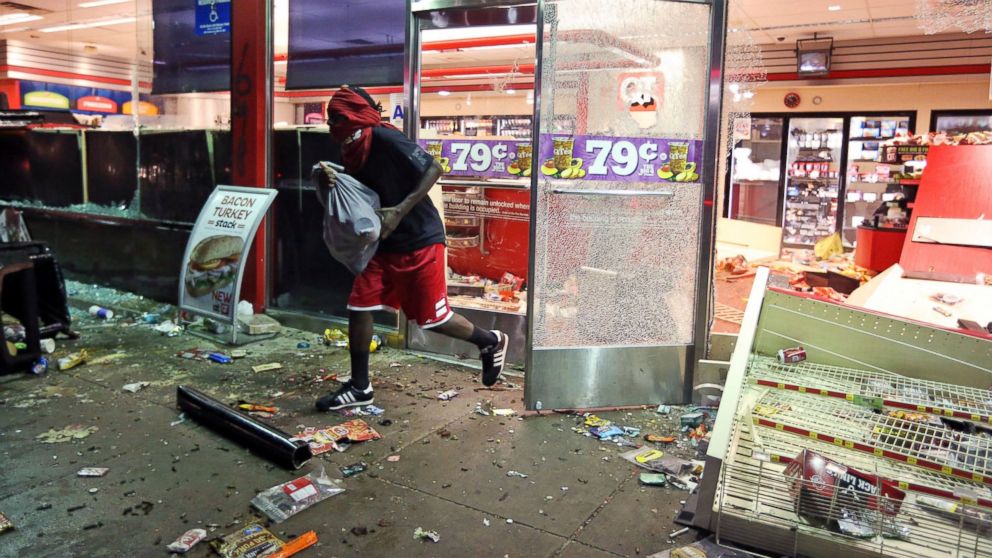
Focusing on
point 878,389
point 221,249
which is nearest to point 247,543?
point 878,389

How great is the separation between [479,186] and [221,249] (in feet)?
6.38

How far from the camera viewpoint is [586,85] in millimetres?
3861

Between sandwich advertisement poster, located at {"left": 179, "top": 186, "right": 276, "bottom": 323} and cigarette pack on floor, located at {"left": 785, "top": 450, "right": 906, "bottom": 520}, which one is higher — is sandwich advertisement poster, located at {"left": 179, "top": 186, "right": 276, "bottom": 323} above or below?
above

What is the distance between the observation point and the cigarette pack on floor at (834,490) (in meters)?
2.33

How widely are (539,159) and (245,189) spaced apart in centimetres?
262

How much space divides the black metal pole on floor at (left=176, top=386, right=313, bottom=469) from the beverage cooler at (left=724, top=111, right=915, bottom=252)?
10520 millimetres

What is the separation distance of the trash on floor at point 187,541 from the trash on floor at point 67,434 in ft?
4.19

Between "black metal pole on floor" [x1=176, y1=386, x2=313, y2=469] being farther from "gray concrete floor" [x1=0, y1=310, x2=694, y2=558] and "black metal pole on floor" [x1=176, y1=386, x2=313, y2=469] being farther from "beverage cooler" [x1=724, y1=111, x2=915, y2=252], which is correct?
"beverage cooler" [x1=724, y1=111, x2=915, y2=252]

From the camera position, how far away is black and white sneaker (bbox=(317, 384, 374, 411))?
3941mm

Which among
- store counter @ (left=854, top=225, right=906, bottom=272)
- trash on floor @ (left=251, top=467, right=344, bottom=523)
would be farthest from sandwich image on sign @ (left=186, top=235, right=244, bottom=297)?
store counter @ (left=854, top=225, right=906, bottom=272)

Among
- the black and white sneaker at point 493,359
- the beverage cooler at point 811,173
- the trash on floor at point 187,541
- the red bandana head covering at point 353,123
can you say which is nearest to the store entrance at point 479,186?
the black and white sneaker at point 493,359

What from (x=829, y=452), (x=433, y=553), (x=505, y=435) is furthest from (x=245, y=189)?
(x=829, y=452)

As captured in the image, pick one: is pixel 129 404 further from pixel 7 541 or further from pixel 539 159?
pixel 539 159

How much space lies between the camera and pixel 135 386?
430 centimetres
